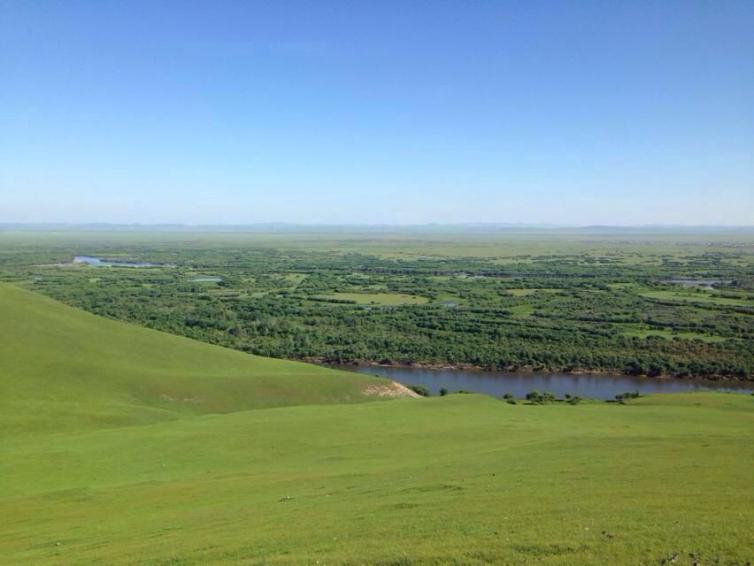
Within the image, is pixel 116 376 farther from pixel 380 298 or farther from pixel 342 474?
pixel 380 298

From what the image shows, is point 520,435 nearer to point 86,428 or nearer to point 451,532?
point 451,532

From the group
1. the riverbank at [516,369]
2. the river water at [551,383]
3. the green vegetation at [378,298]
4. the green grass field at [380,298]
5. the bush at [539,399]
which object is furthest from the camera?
the green vegetation at [378,298]

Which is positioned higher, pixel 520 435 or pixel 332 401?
pixel 520 435

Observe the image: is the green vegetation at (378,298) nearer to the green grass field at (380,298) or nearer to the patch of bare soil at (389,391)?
the green grass field at (380,298)

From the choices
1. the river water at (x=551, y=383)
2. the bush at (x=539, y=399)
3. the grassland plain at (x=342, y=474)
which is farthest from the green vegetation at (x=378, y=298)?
the grassland plain at (x=342, y=474)

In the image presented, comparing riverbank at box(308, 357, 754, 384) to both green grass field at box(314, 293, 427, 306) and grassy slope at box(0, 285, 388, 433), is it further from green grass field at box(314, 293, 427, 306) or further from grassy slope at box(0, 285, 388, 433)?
green grass field at box(314, 293, 427, 306)

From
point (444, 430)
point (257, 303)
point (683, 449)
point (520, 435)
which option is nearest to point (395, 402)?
point (444, 430)
